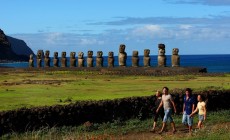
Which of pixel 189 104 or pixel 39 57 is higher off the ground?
pixel 39 57

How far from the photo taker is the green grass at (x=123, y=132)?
60.0 feet

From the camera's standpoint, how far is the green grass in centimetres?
1829

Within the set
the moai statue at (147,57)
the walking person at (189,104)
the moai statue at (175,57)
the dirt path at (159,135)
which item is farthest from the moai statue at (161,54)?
the walking person at (189,104)

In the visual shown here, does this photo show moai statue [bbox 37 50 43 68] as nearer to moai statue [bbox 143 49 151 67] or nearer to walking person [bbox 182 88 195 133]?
A: moai statue [bbox 143 49 151 67]

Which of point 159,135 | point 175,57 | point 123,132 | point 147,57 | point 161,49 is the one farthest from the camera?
point 147,57

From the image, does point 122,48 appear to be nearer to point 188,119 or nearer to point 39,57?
point 39,57

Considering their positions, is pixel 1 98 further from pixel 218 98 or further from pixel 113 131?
pixel 218 98

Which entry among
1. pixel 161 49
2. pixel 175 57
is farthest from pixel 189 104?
pixel 161 49

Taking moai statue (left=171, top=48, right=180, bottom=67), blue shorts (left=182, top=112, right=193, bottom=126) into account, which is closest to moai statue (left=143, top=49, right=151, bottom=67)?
moai statue (left=171, top=48, right=180, bottom=67)

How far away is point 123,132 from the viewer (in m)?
21.0

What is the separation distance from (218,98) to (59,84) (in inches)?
444

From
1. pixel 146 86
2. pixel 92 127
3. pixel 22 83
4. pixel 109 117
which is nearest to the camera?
pixel 92 127

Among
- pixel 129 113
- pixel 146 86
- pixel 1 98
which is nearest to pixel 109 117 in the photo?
pixel 129 113

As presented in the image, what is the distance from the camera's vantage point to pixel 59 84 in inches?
1366
